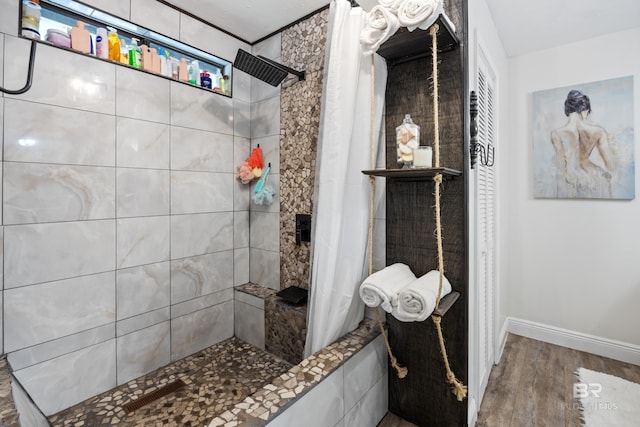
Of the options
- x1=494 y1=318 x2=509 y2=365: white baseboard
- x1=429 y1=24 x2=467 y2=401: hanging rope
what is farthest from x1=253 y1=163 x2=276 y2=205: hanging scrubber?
x1=494 y1=318 x2=509 y2=365: white baseboard

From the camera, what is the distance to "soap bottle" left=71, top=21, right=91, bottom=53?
4.91ft

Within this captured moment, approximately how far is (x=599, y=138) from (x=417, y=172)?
1.90m

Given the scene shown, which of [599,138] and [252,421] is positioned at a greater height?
[599,138]

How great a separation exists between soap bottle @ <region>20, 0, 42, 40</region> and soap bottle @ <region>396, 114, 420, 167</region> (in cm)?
175

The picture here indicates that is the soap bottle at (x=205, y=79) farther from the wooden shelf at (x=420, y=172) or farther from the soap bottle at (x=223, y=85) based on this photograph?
the wooden shelf at (x=420, y=172)

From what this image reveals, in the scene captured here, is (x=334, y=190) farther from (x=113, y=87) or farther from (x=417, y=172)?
(x=113, y=87)

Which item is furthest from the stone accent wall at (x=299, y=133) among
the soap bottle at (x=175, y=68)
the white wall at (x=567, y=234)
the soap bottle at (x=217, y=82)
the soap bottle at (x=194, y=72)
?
the white wall at (x=567, y=234)

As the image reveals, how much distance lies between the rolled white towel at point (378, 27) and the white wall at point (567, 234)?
1589 mm

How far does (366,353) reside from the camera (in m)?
1.46

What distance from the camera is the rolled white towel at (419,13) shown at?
1060 millimetres

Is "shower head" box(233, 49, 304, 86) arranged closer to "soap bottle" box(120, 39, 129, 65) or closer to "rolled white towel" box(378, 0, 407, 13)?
"soap bottle" box(120, 39, 129, 65)

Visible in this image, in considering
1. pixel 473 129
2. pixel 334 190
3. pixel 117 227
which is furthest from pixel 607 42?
pixel 117 227

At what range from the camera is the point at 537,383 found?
6.12ft

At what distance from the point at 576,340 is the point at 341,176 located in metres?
2.35
